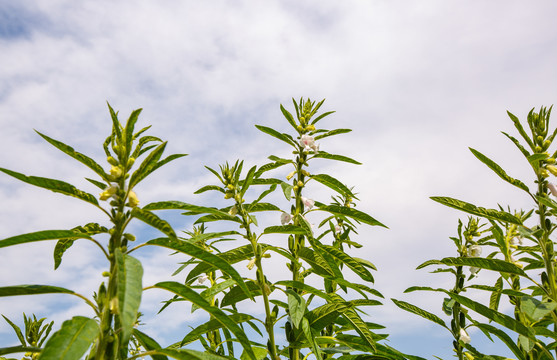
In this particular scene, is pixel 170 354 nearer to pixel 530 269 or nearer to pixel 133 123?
pixel 133 123

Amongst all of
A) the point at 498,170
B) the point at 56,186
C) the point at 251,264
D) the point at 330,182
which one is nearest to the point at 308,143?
the point at 330,182

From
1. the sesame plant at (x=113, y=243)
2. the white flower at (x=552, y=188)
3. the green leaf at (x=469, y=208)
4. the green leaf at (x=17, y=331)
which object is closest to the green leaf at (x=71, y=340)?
the sesame plant at (x=113, y=243)

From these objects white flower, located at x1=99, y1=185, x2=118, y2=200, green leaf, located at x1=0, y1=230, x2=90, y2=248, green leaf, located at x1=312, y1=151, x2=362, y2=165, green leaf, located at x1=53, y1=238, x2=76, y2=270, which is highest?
green leaf, located at x1=312, y1=151, x2=362, y2=165

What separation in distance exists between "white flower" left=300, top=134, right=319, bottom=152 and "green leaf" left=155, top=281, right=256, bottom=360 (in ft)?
5.38

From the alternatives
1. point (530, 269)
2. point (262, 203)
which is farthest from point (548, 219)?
point (262, 203)

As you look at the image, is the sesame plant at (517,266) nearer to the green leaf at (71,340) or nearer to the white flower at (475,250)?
the white flower at (475,250)

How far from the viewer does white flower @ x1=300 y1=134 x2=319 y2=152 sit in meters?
3.02

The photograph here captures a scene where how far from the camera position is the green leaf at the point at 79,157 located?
1583 mm

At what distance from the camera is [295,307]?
85.6 inches

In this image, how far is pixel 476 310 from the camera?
93.0 inches

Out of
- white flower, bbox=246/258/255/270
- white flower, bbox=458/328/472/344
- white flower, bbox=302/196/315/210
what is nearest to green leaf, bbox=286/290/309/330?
white flower, bbox=246/258/255/270

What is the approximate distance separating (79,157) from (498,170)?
2.17 metres

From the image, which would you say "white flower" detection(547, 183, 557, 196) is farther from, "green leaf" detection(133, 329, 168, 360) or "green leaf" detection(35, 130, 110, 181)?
"green leaf" detection(35, 130, 110, 181)

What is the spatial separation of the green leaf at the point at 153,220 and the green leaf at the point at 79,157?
219 millimetres
